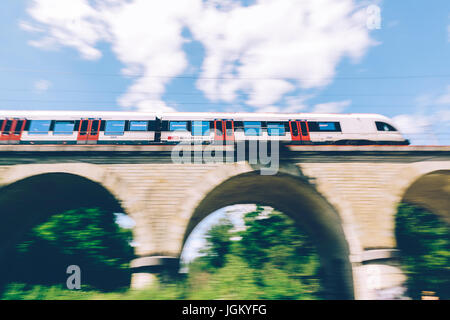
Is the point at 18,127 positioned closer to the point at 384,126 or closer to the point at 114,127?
the point at 114,127

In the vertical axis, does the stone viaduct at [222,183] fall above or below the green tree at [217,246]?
above

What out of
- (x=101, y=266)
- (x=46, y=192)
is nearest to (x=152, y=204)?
(x=101, y=266)

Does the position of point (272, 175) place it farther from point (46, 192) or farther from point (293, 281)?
point (46, 192)

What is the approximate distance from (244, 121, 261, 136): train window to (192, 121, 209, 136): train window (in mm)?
2688

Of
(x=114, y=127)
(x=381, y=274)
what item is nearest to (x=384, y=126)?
(x=381, y=274)

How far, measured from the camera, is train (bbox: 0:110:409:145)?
52.5ft

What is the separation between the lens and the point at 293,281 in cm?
1441

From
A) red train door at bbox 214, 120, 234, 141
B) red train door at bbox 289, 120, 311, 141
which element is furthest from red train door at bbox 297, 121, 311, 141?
red train door at bbox 214, 120, 234, 141

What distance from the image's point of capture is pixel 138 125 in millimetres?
16797

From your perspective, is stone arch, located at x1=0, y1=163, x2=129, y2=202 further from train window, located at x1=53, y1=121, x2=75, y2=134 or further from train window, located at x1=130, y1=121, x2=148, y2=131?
train window, located at x1=130, y1=121, x2=148, y2=131

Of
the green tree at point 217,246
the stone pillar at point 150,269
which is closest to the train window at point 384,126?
the green tree at point 217,246

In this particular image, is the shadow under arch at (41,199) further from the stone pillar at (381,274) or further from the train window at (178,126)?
the stone pillar at (381,274)

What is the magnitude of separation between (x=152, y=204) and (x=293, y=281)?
9.36 metres

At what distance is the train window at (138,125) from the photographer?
54.9ft
